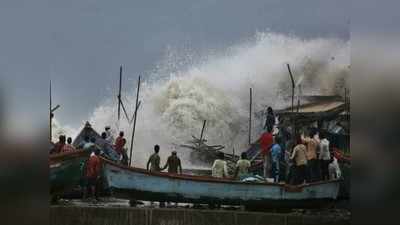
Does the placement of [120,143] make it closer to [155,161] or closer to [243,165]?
[155,161]

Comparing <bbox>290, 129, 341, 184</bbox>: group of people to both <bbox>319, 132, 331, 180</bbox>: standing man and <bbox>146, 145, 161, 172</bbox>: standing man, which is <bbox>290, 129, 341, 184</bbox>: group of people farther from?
<bbox>146, 145, 161, 172</bbox>: standing man

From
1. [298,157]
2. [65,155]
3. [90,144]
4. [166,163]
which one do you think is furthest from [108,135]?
[298,157]

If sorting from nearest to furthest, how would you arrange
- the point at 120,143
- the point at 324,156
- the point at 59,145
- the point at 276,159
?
1. the point at 324,156
2. the point at 276,159
3. the point at 120,143
4. the point at 59,145

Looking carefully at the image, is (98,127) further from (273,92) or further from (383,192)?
(383,192)

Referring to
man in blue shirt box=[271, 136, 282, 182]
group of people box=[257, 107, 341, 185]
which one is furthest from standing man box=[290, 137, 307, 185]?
man in blue shirt box=[271, 136, 282, 182]

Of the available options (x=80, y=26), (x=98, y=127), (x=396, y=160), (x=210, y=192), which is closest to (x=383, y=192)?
(x=396, y=160)

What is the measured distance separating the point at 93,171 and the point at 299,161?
2.27 metres

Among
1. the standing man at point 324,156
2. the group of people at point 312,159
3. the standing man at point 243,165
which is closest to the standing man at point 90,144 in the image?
the standing man at point 243,165

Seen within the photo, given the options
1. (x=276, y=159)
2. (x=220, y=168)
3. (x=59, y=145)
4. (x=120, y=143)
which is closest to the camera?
(x=276, y=159)

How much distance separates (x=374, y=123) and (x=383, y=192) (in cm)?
53

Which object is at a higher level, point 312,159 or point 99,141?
point 99,141

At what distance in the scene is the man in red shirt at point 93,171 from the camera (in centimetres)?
634

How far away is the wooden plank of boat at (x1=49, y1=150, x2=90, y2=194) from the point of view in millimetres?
6320

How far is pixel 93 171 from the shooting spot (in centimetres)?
635
